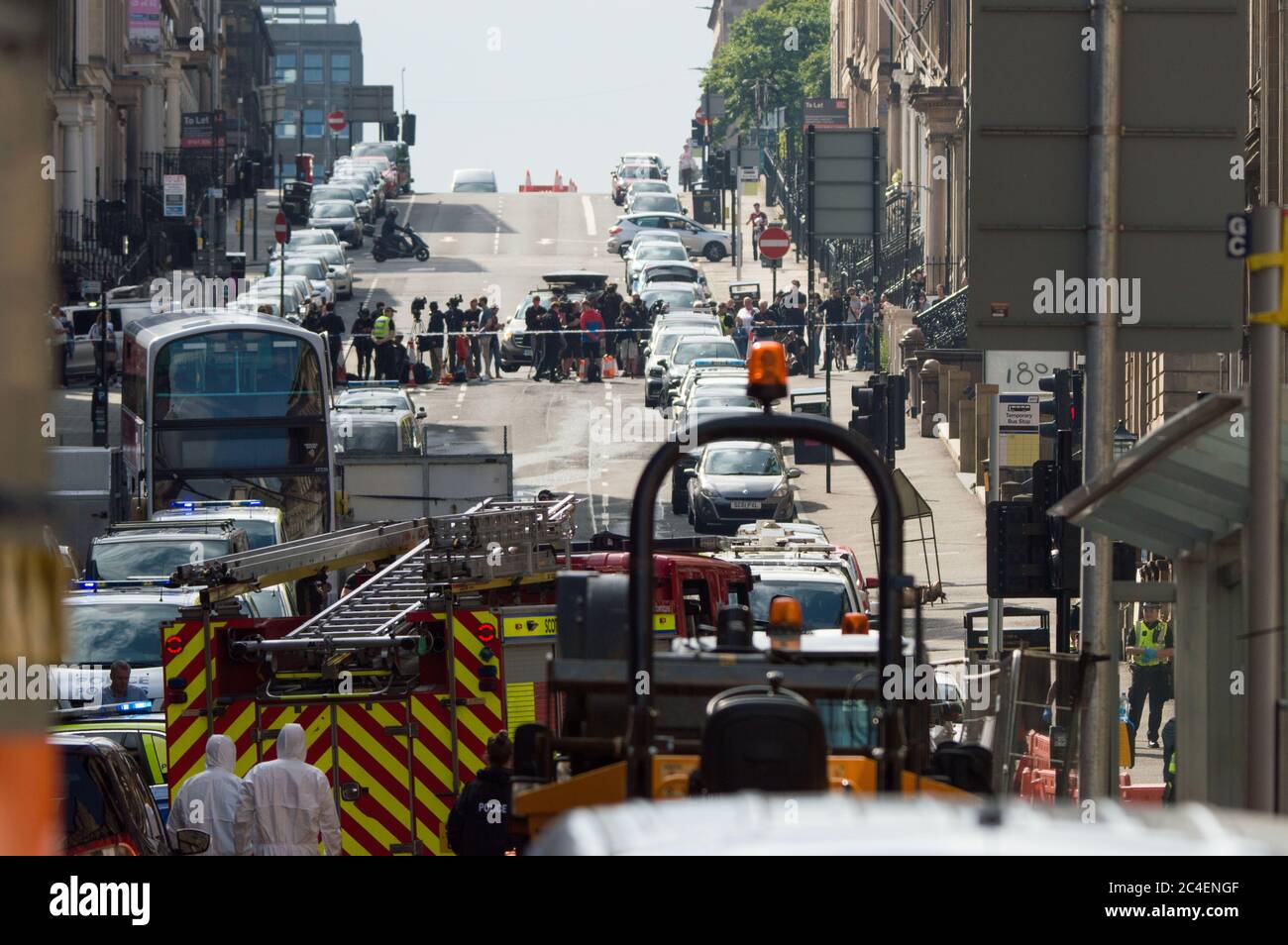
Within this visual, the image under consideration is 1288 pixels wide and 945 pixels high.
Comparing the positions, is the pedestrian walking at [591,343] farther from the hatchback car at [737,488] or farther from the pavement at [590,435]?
the hatchback car at [737,488]

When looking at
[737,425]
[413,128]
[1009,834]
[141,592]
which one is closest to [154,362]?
[141,592]

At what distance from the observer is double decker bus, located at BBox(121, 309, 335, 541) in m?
29.9

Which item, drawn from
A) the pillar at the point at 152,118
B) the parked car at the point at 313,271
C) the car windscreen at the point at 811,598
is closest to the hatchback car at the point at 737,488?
the car windscreen at the point at 811,598

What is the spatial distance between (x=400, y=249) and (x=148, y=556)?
2263 inches

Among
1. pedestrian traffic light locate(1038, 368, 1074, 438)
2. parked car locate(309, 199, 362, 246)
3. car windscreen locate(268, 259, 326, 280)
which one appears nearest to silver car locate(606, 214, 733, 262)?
parked car locate(309, 199, 362, 246)

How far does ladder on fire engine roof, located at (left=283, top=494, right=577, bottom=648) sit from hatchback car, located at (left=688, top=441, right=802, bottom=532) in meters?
16.6

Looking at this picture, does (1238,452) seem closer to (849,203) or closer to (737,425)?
(737,425)

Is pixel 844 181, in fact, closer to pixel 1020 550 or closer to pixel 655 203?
pixel 1020 550

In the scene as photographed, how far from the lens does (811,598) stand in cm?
2172

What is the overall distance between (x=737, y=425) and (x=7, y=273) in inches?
176

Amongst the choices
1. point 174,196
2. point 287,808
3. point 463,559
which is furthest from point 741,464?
point 174,196

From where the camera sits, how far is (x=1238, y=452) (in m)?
9.46

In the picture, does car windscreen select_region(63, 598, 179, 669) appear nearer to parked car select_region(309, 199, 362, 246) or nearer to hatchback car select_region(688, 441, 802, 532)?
hatchback car select_region(688, 441, 802, 532)

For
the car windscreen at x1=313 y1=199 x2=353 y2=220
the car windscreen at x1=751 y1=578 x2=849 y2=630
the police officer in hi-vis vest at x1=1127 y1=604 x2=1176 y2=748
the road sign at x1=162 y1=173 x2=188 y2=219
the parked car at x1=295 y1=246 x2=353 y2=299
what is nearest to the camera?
the police officer in hi-vis vest at x1=1127 y1=604 x2=1176 y2=748
